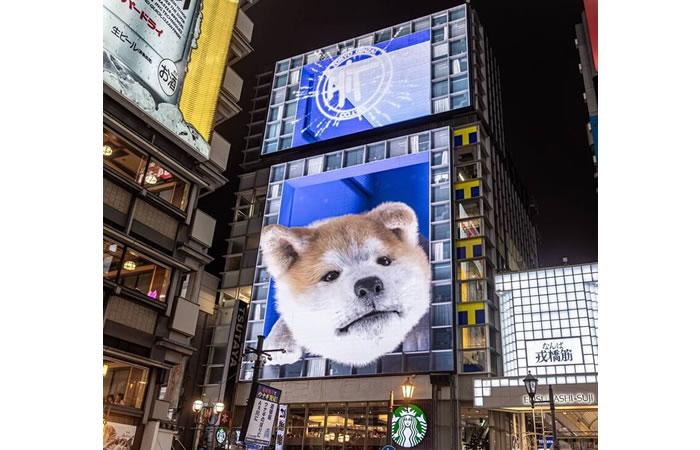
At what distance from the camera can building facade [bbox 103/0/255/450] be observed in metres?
21.5

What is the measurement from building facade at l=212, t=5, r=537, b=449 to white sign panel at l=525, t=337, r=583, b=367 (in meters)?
2.42

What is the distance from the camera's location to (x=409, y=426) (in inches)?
1328

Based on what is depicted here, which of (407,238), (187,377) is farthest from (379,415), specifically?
(187,377)

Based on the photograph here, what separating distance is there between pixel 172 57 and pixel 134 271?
10.1m

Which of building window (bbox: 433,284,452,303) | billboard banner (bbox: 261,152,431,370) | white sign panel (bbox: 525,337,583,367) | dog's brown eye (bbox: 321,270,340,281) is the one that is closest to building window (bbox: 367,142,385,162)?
billboard banner (bbox: 261,152,431,370)

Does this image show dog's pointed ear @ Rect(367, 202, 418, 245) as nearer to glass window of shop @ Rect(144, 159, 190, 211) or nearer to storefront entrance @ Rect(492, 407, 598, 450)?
storefront entrance @ Rect(492, 407, 598, 450)

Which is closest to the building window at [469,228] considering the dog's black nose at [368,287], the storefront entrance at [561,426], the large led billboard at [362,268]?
the large led billboard at [362,268]

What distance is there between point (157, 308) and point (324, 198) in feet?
73.8

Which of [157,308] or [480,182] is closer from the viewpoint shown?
[157,308]

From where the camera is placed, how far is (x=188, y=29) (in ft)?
86.2

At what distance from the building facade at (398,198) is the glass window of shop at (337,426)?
0.08 metres

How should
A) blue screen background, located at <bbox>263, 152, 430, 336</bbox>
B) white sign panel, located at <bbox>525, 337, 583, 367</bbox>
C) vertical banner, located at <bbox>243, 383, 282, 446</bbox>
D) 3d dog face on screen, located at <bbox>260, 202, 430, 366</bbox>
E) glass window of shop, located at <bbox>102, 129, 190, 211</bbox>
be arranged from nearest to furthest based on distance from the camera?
vertical banner, located at <bbox>243, 383, 282, 446</bbox> < glass window of shop, located at <bbox>102, 129, 190, 211</bbox> < white sign panel, located at <bbox>525, 337, 583, 367</bbox> < 3d dog face on screen, located at <bbox>260, 202, 430, 366</bbox> < blue screen background, located at <bbox>263, 152, 430, 336</bbox>

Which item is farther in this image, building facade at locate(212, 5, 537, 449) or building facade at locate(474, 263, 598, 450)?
building facade at locate(212, 5, 537, 449)

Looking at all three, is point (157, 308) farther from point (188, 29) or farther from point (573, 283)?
point (573, 283)
